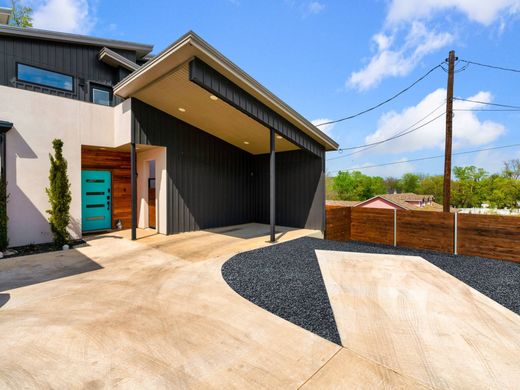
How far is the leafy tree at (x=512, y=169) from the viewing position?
37.3 meters

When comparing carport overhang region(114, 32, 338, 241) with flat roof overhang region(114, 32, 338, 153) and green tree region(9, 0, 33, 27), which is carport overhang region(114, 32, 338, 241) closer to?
flat roof overhang region(114, 32, 338, 153)

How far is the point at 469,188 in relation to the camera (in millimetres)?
38250

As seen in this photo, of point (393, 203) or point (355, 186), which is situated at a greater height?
point (355, 186)

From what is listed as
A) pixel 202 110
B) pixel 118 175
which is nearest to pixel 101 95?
pixel 118 175

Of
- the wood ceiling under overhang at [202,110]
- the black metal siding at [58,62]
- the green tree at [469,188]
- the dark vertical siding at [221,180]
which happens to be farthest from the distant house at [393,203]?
the black metal siding at [58,62]

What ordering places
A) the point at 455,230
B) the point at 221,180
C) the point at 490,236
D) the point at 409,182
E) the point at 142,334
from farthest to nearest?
the point at 409,182 < the point at 221,180 < the point at 455,230 < the point at 490,236 < the point at 142,334

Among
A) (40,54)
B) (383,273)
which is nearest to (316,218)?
(383,273)

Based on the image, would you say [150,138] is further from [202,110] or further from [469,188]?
[469,188]

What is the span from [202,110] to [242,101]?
1.59 meters

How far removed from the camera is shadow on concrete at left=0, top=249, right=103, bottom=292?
3.74 meters

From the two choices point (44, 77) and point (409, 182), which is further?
point (409, 182)

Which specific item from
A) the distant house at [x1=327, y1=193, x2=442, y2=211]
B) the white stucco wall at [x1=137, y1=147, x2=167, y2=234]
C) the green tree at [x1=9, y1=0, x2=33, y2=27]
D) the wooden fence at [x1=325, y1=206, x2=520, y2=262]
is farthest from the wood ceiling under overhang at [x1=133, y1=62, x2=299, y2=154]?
the green tree at [x1=9, y1=0, x2=33, y2=27]

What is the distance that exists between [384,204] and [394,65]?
21.2 meters

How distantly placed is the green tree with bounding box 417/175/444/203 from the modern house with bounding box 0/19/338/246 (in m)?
48.2
